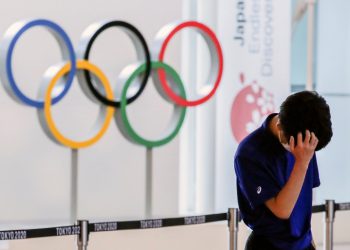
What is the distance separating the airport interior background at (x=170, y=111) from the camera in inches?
260

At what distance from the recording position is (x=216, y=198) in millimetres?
7316

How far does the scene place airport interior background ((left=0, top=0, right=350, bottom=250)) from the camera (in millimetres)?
6602

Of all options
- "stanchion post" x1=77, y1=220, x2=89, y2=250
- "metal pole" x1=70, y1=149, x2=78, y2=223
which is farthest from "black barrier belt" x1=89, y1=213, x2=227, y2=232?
"metal pole" x1=70, y1=149, x2=78, y2=223

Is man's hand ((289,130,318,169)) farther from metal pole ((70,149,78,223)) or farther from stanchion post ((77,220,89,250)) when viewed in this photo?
metal pole ((70,149,78,223))

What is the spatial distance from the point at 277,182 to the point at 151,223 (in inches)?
73.0

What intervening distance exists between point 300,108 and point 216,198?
15.2ft

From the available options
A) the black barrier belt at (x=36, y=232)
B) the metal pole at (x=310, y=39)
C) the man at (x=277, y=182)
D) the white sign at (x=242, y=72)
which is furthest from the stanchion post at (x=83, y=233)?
the metal pole at (x=310, y=39)

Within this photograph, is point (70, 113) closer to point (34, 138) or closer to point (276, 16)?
point (34, 138)

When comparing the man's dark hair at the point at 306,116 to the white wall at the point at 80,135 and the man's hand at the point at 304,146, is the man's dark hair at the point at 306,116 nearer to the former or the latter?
the man's hand at the point at 304,146

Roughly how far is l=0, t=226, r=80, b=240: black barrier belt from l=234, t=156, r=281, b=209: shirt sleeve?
1494 millimetres

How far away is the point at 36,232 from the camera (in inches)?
A: 165

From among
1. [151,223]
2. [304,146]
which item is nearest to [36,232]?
[151,223]

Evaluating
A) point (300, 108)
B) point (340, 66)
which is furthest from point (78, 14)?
point (300, 108)

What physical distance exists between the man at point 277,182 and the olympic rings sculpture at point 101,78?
9.26ft
